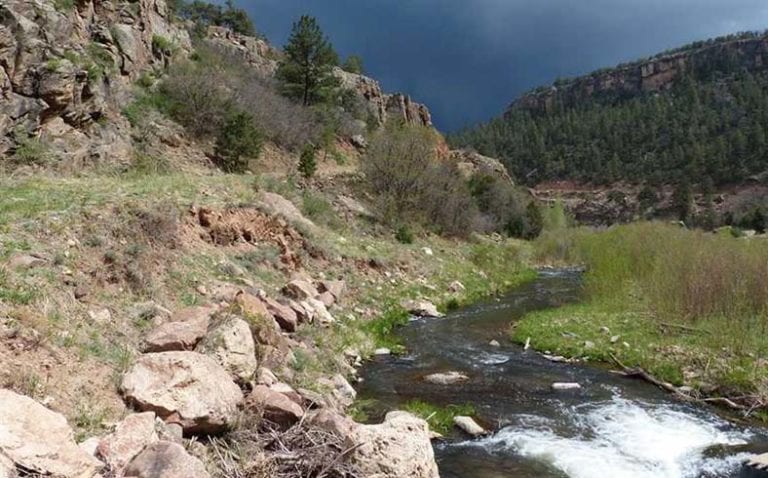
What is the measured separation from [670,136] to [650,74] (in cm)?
7017

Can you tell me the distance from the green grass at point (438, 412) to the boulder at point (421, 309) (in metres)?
8.09

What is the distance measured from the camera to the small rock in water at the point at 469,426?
8.30 metres

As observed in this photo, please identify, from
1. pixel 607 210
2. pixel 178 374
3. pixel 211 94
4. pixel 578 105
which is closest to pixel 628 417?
pixel 178 374

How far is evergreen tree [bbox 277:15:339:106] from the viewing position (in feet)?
145

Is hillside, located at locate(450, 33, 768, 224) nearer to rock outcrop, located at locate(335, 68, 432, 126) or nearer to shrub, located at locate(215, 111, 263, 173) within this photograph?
rock outcrop, located at locate(335, 68, 432, 126)

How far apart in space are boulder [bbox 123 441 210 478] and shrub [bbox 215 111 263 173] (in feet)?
77.1

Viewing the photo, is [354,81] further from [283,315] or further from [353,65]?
[283,315]

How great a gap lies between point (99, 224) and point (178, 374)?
5814mm

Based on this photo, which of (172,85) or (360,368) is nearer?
(360,368)

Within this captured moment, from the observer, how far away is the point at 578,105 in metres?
154

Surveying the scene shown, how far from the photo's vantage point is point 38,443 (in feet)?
13.4

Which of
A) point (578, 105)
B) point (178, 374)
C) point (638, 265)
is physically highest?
point (578, 105)

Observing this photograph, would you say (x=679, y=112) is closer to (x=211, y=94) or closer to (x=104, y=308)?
(x=211, y=94)

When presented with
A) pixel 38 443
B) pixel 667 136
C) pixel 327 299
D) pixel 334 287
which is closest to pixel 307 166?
pixel 334 287
